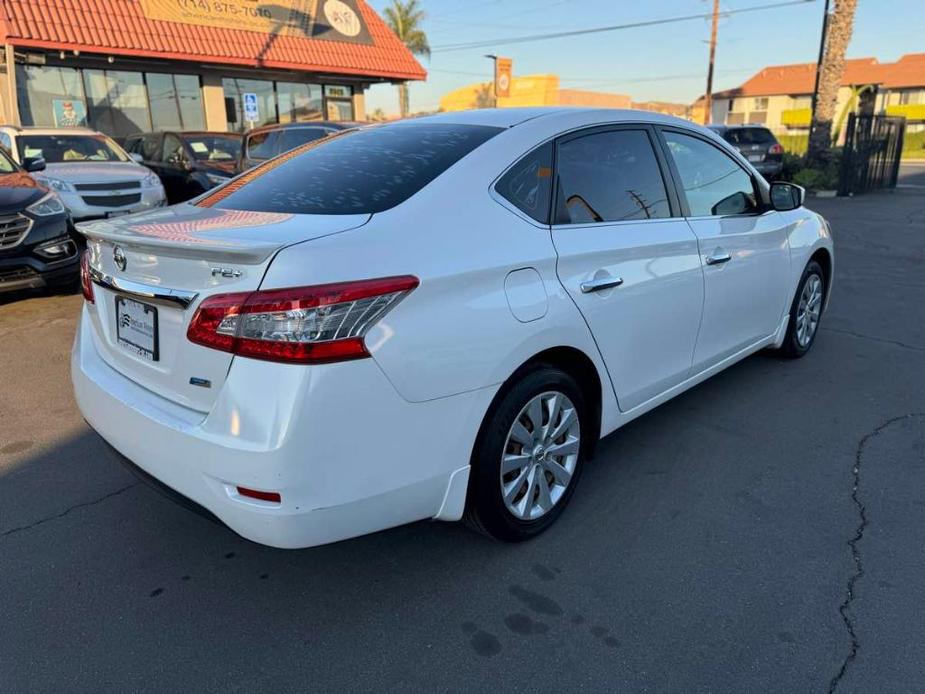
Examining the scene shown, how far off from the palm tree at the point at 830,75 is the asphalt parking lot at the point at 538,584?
17260 millimetres

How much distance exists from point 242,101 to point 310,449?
816 inches

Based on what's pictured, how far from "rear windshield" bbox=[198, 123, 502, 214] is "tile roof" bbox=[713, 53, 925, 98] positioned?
6101 centimetres

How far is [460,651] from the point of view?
2318mm

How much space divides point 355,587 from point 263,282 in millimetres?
1295

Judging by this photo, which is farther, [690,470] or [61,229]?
[61,229]

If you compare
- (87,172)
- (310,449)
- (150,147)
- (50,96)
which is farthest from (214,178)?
(310,449)

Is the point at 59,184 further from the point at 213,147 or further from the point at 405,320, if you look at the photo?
the point at 405,320

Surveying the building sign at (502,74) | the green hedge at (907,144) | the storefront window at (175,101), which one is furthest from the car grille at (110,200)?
the green hedge at (907,144)

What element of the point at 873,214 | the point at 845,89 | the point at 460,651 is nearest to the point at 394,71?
the point at 873,214

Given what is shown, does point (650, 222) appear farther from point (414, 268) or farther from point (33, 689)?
point (33, 689)

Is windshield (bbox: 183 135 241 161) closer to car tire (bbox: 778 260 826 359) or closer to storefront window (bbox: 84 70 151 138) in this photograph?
storefront window (bbox: 84 70 151 138)

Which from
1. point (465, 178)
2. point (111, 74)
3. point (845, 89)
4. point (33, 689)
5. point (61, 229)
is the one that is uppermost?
point (845, 89)

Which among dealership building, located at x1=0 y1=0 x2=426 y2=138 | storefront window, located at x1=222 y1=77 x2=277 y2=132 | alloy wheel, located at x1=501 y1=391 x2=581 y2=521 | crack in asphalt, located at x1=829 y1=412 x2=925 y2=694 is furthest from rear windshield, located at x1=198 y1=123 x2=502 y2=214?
storefront window, located at x1=222 y1=77 x2=277 y2=132

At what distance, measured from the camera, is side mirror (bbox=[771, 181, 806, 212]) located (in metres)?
4.34
